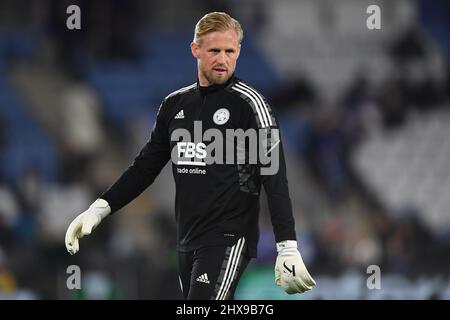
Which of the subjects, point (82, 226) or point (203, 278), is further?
point (82, 226)

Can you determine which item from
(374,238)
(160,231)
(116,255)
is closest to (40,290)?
(116,255)

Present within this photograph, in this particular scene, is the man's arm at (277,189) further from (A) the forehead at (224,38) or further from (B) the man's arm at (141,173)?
(B) the man's arm at (141,173)

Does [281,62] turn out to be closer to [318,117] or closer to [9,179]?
[318,117]

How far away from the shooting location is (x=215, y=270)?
5.08 m

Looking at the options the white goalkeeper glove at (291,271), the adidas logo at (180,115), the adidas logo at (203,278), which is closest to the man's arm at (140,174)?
the adidas logo at (180,115)

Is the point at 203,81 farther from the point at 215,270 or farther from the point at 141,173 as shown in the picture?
the point at 215,270

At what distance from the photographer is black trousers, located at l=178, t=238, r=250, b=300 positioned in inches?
199

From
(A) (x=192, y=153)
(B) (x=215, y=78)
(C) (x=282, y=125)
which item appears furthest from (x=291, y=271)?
(C) (x=282, y=125)

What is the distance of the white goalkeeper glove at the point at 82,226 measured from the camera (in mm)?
5402

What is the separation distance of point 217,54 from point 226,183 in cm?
67

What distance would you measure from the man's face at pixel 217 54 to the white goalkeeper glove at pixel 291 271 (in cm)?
96

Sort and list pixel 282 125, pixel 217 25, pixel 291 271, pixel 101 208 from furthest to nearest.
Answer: pixel 282 125
pixel 101 208
pixel 217 25
pixel 291 271

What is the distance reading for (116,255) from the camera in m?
11.7
